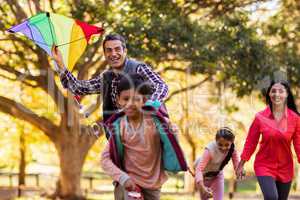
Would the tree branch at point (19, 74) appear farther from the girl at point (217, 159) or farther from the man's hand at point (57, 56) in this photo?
the girl at point (217, 159)

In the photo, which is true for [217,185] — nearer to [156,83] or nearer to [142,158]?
[156,83]

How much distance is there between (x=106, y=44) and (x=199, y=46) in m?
9.09

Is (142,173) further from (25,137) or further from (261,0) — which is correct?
(25,137)

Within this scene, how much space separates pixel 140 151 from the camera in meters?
4.07

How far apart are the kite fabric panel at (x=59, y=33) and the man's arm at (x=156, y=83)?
1300 millimetres

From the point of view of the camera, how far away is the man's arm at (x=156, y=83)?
4.46 m

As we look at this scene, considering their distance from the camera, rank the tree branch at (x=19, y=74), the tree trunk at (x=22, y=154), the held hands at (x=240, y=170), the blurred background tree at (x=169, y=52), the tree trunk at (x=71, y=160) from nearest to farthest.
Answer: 1. the held hands at (x=240, y=170)
2. the blurred background tree at (x=169, y=52)
3. the tree branch at (x=19, y=74)
4. the tree trunk at (x=71, y=160)
5. the tree trunk at (x=22, y=154)


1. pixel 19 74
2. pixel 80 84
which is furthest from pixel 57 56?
pixel 19 74

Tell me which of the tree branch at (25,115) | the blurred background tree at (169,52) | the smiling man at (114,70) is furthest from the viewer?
the tree branch at (25,115)

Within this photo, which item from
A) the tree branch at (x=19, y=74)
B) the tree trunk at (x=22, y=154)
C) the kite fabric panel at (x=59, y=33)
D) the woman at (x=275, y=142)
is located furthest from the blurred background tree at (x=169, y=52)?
the woman at (x=275, y=142)

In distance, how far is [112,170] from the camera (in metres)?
4.04

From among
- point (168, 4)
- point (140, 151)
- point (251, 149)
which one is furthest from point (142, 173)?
point (168, 4)

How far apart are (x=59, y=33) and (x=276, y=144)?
2628 millimetres

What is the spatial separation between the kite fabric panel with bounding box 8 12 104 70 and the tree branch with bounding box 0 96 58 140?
35.1 ft
